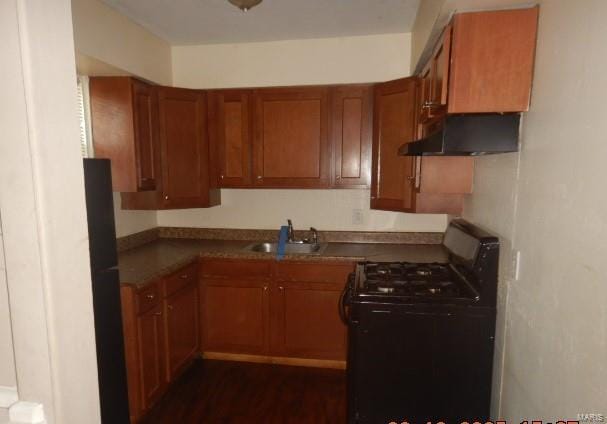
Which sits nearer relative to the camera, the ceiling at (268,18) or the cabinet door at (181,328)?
the ceiling at (268,18)

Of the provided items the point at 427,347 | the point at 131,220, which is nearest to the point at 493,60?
→ the point at 427,347

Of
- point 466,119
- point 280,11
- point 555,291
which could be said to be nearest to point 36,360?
point 555,291

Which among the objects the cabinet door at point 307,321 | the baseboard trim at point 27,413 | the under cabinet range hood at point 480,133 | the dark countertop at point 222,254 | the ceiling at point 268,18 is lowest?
the cabinet door at point 307,321

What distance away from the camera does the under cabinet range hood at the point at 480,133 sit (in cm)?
140

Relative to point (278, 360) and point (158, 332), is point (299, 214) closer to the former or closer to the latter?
point (278, 360)

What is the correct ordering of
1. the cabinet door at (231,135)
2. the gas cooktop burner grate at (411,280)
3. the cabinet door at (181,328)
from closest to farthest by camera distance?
the gas cooktop burner grate at (411,280), the cabinet door at (181,328), the cabinet door at (231,135)

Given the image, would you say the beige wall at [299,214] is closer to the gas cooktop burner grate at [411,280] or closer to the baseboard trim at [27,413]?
the gas cooktop burner grate at [411,280]

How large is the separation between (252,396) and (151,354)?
0.71 metres

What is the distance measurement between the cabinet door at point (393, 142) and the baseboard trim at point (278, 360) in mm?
1230

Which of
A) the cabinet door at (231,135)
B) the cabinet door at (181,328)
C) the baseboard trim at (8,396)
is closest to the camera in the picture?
the baseboard trim at (8,396)

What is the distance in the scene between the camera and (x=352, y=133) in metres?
2.68

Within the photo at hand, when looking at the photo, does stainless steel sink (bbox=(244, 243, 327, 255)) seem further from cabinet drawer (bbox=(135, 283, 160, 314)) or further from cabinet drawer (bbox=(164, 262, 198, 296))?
cabinet drawer (bbox=(135, 283, 160, 314))

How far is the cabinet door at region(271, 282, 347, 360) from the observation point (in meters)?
2.58

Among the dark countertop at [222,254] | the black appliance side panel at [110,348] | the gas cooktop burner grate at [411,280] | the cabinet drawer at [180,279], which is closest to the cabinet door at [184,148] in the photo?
the dark countertop at [222,254]
